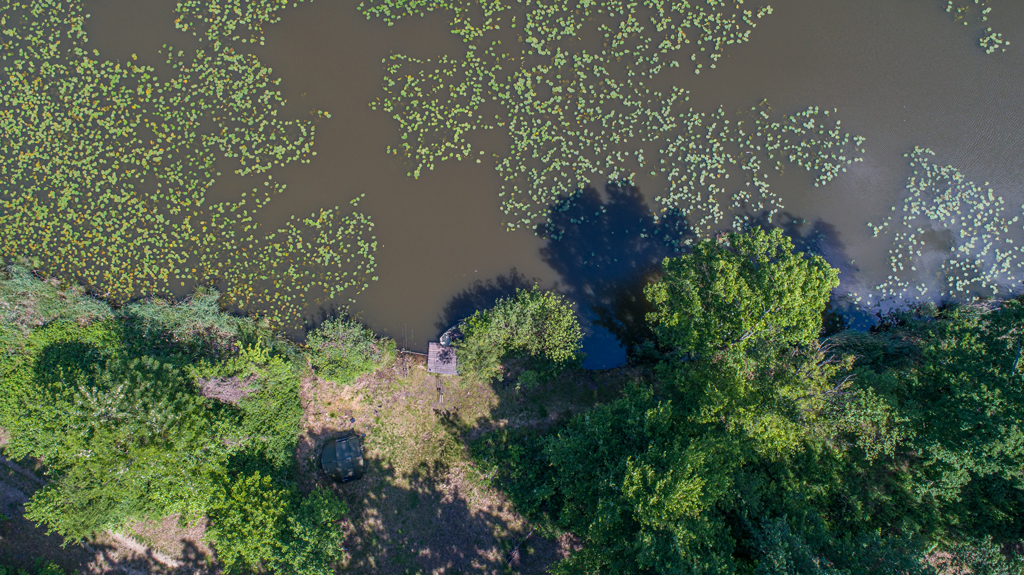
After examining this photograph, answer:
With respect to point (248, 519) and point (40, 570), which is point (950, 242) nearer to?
point (248, 519)

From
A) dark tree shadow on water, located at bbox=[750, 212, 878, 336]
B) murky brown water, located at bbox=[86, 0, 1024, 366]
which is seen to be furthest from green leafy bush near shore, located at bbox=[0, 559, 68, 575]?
dark tree shadow on water, located at bbox=[750, 212, 878, 336]

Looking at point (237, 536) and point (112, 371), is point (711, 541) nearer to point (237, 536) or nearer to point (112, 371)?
point (237, 536)

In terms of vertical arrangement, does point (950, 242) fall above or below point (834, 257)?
above

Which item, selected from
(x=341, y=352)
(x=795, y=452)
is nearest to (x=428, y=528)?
(x=341, y=352)

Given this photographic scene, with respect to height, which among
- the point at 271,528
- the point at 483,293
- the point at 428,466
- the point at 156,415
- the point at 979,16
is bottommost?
the point at 271,528

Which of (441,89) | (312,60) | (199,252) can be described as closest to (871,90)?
(441,89)

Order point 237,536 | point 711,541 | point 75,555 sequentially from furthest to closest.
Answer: point 75,555, point 237,536, point 711,541

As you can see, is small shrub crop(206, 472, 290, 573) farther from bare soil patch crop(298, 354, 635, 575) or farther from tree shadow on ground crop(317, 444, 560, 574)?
tree shadow on ground crop(317, 444, 560, 574)

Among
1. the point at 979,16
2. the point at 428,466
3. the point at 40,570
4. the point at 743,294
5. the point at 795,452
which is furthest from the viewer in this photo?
the point at 979,16
